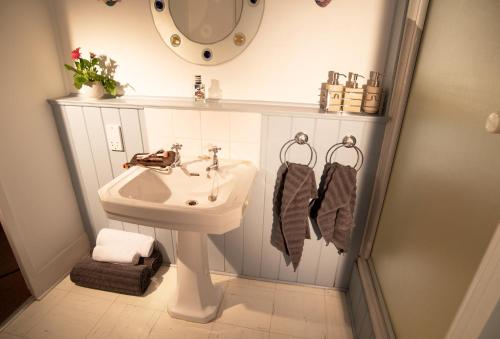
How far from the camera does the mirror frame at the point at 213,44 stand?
3.95ft

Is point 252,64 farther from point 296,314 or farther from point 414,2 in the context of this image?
point 296,314

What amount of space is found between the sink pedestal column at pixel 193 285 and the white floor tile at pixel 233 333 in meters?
0.07

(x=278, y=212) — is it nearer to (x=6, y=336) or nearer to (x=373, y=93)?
(x=373, y=93)

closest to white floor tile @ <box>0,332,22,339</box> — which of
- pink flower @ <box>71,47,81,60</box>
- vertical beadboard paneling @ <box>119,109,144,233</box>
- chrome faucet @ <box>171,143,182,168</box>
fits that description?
vertical beadboard paneling @ <box>119,109,144,233</box>

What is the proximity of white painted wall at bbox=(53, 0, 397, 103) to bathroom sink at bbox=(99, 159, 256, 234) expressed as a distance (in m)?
0.41

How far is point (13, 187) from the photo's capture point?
1309 millimetres

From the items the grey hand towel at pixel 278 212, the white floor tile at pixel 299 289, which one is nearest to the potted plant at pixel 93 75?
the grey hand towel at pixel 278 212

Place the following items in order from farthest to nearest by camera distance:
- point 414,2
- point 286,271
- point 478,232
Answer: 1. point 286,271
2. point 414,2
3. point 478,232

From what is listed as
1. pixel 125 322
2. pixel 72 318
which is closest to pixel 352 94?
pixel 125 322

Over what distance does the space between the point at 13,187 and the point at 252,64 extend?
50.4 inches

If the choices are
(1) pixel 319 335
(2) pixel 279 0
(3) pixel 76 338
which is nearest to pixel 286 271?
(1) pixel 319 335

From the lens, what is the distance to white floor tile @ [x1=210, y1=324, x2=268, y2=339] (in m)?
1.34

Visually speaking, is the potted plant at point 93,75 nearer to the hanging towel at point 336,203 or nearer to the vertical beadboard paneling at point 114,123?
the vertical beadboard paneling at point 114,123

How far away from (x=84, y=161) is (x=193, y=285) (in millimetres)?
916
